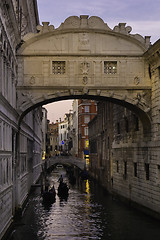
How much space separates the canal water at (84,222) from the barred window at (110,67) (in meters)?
7.34

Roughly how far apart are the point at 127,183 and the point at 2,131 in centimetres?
1192

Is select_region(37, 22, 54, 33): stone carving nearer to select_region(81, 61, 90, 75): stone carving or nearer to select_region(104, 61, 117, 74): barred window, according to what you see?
select_region(81, 61, 90, 75): stone carving

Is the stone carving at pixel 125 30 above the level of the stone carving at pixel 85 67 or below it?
above

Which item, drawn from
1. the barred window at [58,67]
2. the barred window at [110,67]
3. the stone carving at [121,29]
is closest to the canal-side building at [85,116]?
the barred window at [110,67]

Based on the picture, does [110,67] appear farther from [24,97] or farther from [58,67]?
[24,97]

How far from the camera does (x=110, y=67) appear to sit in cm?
1908

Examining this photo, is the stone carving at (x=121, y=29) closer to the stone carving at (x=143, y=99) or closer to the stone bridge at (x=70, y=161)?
the stone carving at (x=143, y=99)

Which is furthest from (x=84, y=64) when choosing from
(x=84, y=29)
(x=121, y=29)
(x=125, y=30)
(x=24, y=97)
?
(x=24, y=97)

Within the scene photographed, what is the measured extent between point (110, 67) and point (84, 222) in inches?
304

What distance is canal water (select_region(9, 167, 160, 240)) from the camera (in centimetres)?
1627

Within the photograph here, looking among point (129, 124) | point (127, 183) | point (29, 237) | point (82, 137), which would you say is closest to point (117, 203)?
point (127, 183)

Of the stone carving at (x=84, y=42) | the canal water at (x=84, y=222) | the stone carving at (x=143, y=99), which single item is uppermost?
the stone carving at (x=84, y=42)

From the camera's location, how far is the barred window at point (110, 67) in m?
19.1

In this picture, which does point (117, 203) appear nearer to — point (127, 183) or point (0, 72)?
point (127, 183)
